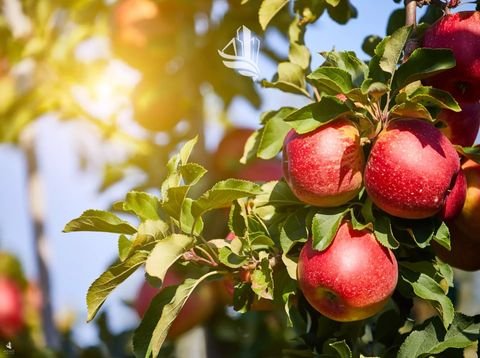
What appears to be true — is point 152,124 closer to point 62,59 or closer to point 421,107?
point 62,59

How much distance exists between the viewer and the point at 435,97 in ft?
3.41

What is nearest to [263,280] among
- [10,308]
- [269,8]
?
[269,8]

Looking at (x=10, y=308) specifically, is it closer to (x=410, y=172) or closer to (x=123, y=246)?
(x=123, y=246)

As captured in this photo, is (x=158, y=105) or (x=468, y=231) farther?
(x=158, y=105)

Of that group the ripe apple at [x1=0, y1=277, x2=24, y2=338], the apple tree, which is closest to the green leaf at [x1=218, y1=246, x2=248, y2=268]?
the apple tree

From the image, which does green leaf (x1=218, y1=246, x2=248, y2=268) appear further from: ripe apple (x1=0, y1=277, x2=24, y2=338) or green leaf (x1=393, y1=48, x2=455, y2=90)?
ripe apple (x1=0, y1=277, x2=24, y2=338)

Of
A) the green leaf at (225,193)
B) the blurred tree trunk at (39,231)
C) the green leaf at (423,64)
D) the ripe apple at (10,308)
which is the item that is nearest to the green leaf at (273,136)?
the green leaf at (225,193)

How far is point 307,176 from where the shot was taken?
3.50ft

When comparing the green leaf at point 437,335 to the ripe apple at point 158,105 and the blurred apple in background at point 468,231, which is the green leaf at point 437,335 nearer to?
the blurred apple in background at point 468,231

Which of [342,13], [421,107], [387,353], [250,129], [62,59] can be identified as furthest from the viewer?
[62,59]

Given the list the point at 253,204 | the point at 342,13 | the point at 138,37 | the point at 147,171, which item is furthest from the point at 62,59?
the point at 253,204

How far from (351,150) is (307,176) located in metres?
0.07

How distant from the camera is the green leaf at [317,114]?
3.43 feet

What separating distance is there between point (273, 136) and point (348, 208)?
181 mm
